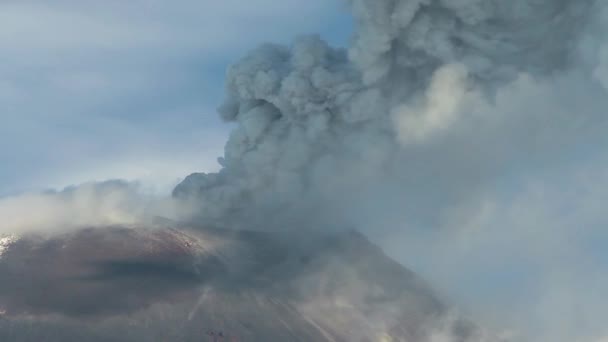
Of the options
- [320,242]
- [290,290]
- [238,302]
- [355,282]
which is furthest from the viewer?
[320,242]

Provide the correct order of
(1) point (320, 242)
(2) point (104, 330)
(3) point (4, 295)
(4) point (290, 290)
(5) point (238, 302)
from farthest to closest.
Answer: (1) point (320, 242) < (4) point (290, 290) < (5) point (238, 302) < (3) point (4, 295) < (2) point (104, 330)

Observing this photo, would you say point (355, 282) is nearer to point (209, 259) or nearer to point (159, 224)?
point (209, 259)

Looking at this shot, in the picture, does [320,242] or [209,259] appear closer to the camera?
[209,259]

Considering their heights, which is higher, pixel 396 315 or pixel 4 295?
pixel 396 315

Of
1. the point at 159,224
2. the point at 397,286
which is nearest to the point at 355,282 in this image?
the point at 397,286

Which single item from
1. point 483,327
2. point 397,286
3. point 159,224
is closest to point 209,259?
point 159,224

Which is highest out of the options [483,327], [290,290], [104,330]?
[483,327]
